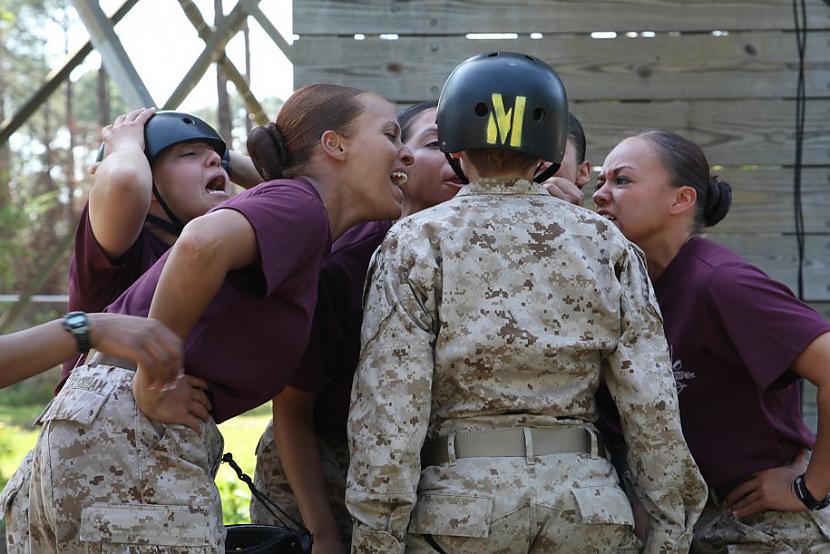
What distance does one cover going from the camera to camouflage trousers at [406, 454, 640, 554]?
312cm

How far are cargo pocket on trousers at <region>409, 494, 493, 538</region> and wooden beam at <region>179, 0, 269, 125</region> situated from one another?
4.53m

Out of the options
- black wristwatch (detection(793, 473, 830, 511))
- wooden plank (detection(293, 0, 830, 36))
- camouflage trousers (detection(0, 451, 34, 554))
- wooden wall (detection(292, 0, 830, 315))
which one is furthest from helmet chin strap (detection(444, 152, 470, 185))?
wooden plank (detection(293, 0, 830, 36))

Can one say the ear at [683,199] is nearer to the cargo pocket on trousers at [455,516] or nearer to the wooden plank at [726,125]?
the wooden plank at [726,125]

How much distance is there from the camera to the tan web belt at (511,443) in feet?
10.5

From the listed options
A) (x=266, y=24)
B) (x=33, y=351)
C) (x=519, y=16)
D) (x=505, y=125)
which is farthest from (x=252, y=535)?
(x=266, y=24)

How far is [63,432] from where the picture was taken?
3.03 m

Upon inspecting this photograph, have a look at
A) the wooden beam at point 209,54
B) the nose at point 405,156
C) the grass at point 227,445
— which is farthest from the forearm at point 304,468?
the wooden beam at point 209,54

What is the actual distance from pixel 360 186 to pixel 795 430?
1787 millimetres

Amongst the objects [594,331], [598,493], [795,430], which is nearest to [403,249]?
[594,331]

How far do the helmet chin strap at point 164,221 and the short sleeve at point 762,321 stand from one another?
6.24 ft

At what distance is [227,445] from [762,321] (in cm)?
889

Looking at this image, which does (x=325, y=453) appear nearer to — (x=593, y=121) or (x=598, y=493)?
(x=598, y=493)

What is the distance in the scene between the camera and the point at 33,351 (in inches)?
105

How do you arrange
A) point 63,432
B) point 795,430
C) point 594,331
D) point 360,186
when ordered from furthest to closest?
point 795,430 → point 360,186 → point 594,331 → point 63,432
